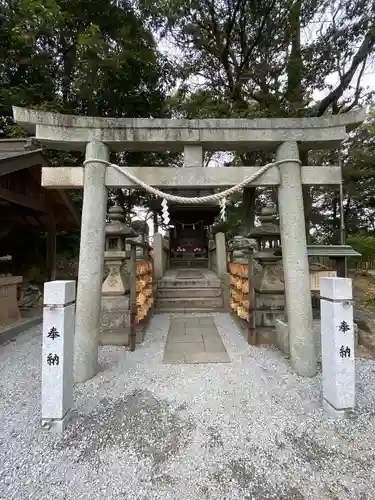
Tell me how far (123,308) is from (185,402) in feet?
8.35

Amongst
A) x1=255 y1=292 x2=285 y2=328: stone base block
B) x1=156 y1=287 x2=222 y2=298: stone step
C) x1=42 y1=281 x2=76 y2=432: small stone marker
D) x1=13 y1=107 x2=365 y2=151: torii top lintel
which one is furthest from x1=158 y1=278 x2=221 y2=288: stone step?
x1=42 y1=281 x2=76 y2=432: small stone marker

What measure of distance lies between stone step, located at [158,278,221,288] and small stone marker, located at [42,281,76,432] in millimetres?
5493

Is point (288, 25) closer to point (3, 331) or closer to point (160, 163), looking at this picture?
point (160, 163)

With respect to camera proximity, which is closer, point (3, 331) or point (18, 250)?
point (3, 331)

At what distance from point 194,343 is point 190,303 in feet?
8.73

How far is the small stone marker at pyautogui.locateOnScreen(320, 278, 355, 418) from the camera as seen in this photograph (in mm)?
2662

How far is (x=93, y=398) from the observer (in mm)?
3074

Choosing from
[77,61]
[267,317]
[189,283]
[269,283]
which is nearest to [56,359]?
[267,317]

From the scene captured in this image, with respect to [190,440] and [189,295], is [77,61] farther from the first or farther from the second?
[190,440]

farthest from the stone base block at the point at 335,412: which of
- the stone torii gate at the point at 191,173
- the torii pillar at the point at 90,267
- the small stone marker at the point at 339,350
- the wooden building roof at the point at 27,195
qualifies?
the wooden building roof at the point at 27,195

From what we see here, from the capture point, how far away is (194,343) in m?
4.86

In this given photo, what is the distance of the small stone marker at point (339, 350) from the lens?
2.66 m

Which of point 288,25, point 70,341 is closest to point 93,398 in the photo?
point 70,341

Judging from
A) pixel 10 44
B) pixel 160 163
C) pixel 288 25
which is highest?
pixel 288 25
